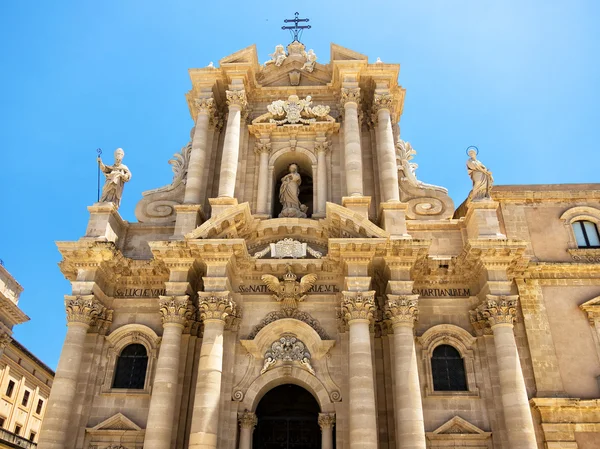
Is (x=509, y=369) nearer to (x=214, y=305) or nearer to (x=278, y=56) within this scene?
(x=214, y=305)

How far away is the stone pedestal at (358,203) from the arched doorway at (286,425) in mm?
7161

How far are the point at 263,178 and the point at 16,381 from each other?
2885cm

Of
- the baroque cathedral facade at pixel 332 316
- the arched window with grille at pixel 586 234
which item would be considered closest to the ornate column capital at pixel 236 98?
the baroque cathedral facade at pixel 332 316

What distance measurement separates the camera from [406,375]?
17062 millimetres

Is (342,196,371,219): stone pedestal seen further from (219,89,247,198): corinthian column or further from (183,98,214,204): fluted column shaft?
(183,98,214,204): fluted column shaft

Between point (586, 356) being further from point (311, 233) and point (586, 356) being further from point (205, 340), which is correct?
point (205, 340)

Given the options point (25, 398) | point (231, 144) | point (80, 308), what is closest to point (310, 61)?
point (231, 144)

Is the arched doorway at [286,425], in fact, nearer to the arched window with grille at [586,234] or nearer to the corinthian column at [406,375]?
the corinthian column at [406,375]

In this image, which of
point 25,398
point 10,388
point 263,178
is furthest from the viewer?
point 25,398

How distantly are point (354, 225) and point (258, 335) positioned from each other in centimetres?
484

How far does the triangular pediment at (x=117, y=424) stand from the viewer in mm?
17875

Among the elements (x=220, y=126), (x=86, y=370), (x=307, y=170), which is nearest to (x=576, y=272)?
(x=307, y=170)

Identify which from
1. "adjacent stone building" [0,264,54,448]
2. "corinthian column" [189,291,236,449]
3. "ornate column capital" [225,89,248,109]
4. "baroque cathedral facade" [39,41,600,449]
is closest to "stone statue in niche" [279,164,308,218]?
"baroque cathedral facade" [39,41,600,449]

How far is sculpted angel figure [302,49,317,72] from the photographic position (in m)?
25.7
